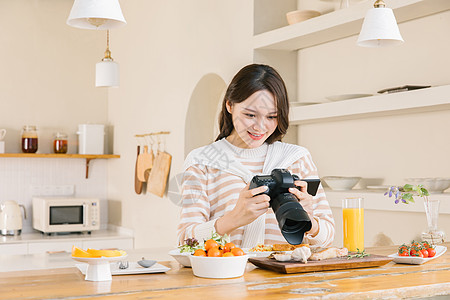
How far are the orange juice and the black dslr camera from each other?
28cm

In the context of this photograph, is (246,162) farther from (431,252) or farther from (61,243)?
(61,243)

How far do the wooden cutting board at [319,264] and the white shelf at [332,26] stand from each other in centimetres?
133

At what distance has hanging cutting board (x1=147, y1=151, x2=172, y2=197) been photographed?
14.1 feet

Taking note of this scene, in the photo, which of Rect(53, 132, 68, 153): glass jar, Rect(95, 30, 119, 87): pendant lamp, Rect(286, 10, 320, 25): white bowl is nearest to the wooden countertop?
Rect(286, 10, 320, 25): white bowl

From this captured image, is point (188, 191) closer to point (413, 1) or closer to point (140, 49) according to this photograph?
point (413, 1)

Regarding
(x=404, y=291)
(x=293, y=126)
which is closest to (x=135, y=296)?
(x=404, y=291)

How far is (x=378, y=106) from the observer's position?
8.84 feet

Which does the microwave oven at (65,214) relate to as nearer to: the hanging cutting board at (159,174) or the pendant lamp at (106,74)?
the hanging cutting board at (159,174)

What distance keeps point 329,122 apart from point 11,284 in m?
2.22

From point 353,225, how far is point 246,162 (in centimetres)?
47

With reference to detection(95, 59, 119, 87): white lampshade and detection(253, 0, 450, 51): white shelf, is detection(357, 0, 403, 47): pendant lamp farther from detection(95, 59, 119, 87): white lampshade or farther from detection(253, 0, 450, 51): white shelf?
detection(95, 59, 119, 87): white lampshade

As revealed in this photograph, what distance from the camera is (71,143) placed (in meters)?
5.18

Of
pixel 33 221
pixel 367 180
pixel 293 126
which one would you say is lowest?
pixel 33 221

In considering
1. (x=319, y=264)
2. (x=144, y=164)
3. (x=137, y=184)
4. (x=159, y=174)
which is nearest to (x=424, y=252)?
(x=319, y=264)
